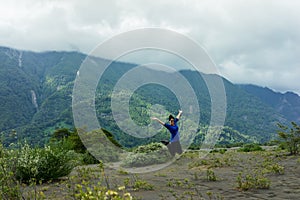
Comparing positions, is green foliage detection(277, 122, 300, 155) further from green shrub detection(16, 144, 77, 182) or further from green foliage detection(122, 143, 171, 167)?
green shrub detection(16, 144, 77, 182)

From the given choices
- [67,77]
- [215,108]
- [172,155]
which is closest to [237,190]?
[215,108]

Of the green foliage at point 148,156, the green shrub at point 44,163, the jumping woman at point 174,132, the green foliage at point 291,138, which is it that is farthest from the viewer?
the green foliage at point 291,138

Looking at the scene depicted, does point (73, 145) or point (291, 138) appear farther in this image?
point (291, 138)

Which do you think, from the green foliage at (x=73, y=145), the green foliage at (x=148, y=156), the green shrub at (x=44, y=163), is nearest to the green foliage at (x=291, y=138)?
the green foliage at (x=148, y=156)

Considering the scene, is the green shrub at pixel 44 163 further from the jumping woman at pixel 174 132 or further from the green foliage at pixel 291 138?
the green foliage at pixel 291 138

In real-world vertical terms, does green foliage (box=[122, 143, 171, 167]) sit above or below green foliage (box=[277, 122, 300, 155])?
below

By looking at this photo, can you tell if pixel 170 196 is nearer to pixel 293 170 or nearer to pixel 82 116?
pixel 293 170

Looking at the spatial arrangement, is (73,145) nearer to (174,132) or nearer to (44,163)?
(44,163)

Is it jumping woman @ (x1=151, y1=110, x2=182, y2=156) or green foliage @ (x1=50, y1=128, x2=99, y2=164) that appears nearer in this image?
green foliage @ (x1=50, y1=128, x2=99, y2=164)

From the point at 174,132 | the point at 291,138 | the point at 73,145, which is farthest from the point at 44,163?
the point at 291,138

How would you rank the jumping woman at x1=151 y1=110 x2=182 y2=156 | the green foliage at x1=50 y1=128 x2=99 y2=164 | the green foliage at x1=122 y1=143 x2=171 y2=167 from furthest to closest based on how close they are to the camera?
the green foliage at x1=122 y1=143 x2=171 y2=167 < the jumping woman at x1=151 y1=110 x2=182 y2=156 < the green foliage at x1=50 y1=128 x2=99 y2=164

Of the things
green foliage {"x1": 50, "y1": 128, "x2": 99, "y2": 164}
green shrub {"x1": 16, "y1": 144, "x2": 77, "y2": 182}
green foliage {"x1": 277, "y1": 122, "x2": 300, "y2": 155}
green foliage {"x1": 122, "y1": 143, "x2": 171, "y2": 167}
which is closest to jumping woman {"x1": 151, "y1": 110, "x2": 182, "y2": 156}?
green foliage {"x1": 122, "y1": 143, "x2": 171, "y2": 167}

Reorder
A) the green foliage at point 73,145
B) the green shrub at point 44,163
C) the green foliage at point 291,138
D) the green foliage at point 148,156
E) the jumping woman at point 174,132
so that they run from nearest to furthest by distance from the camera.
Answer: the green shrub at point 44,163 → the green foliage at point 73,145 → the jumping woman at point 174,132 → the green foliage at point 148,156 → the green foliage at point 291,138

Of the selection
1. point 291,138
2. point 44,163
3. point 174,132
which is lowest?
point 44,163
